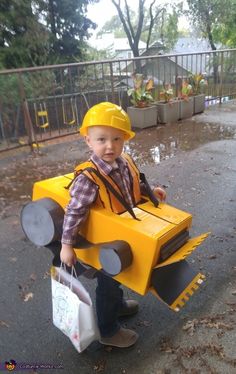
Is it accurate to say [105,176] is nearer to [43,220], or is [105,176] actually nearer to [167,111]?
[43,220]

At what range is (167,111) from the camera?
8.00 metres

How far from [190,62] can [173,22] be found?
51.7ft

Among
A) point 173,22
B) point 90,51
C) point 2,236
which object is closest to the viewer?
point 2,236

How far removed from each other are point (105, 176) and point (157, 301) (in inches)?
45.8

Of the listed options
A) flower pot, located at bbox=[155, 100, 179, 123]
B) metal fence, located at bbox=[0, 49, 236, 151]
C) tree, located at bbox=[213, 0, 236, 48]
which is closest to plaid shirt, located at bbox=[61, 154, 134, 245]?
metal fence, located at bbox=[0, 49, 236, 151]

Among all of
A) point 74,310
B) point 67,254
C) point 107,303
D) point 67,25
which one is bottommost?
point 107,303

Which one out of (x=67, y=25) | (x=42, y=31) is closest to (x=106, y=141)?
(x=42, y=31)

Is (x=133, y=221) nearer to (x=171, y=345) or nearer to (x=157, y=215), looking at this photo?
(x=157, y=215)

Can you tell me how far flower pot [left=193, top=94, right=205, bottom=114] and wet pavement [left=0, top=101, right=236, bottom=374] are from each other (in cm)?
379

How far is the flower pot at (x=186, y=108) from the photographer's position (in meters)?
8.43

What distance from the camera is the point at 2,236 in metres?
3.56

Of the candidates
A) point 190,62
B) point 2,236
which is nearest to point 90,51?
point 190,62

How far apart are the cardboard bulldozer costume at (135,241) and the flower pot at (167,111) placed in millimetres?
6145

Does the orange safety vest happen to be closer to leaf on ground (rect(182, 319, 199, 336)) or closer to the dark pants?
the dark pants
